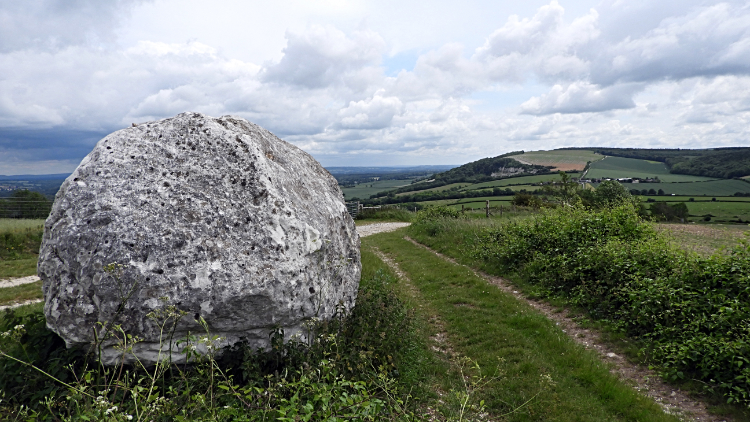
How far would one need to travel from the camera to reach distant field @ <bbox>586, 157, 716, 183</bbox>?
229 feet

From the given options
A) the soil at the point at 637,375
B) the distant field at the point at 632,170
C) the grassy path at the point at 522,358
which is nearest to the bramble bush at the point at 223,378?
the grassy path at the point at 522,358

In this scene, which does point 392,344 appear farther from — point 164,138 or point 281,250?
point 164,138

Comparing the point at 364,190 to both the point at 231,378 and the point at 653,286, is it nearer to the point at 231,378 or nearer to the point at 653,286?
the point at 653,286

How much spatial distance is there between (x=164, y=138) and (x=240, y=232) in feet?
6.85

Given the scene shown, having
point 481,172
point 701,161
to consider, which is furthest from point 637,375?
point 701,161

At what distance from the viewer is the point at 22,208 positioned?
94.6 ft

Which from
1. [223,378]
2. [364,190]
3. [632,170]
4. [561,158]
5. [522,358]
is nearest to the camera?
[223,378]

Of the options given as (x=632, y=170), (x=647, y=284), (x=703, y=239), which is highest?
(x=632, y=170)

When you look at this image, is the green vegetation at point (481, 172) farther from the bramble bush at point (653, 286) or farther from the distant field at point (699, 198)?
the bramble bush at point (653, 286)

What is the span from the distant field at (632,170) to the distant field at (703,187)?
4.30 meters

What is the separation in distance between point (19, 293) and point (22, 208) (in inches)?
948

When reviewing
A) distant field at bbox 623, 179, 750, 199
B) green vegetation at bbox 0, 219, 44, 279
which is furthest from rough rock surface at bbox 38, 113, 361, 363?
distant field at bbox 623, 179, 750, 199

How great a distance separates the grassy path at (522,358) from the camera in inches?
215

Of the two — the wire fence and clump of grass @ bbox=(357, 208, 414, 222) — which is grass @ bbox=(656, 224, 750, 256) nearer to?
clump of grass @ bbox=(357, 208, 414, 222)
